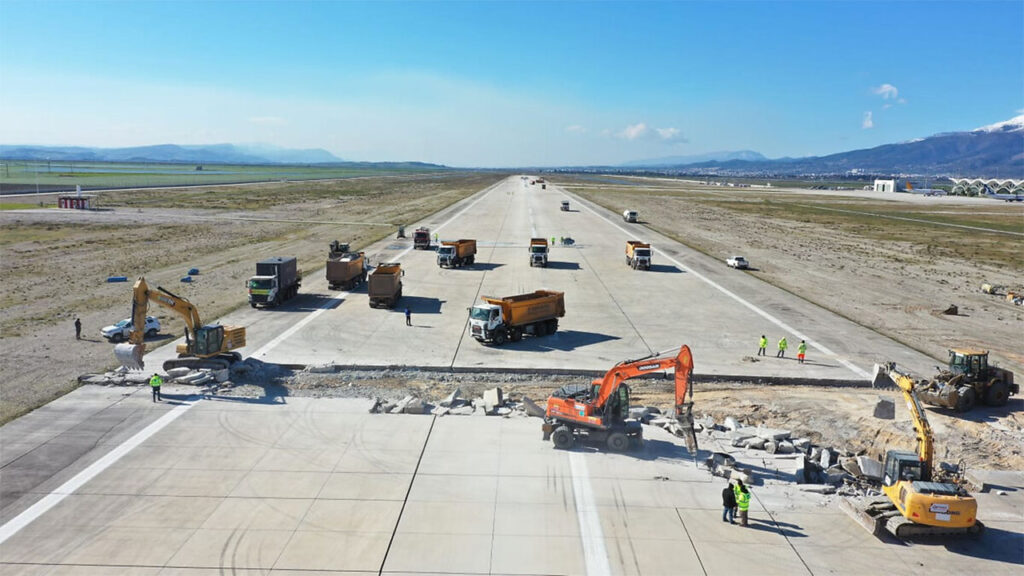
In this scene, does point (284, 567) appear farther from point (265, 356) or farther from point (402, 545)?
point (265, 356)

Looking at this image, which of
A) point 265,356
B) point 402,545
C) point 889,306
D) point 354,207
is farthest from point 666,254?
point 354,207

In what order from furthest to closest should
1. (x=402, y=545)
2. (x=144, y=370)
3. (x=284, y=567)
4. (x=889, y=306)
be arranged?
1. (x=889, y=306)
2. (x=144, y=370)
3. (x=402, y=545)
4. (x=284, y=567)

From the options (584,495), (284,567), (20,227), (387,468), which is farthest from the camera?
(20,227)

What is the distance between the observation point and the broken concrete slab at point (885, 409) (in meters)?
25.0

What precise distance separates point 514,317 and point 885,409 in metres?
17.9

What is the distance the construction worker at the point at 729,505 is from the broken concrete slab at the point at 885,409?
11.0 metres

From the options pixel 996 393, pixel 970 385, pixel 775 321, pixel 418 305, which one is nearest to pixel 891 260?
pixel 775 321

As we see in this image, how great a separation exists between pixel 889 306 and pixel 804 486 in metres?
33.0

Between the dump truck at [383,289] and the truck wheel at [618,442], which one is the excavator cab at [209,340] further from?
the truck wheel at [618,442]

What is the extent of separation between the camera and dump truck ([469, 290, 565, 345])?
34406 millimetres

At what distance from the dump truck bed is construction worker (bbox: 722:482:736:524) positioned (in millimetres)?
→ 18517

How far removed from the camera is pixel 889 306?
153 feet

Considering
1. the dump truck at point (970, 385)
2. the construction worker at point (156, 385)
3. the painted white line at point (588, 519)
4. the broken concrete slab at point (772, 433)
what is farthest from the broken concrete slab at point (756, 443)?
the construction worker at point (156, 385)

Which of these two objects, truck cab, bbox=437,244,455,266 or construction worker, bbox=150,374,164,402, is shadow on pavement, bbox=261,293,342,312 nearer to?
truck cab, bbox=437,244,455,266
